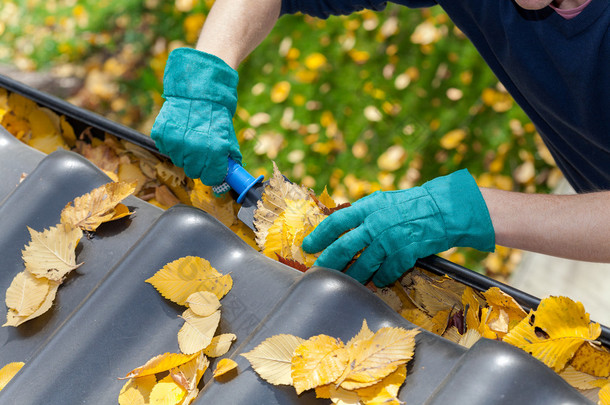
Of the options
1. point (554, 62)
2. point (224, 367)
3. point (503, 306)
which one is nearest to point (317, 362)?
point (224, 367)

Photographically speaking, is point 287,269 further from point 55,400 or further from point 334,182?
point 334,182

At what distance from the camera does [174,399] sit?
0.92 meters

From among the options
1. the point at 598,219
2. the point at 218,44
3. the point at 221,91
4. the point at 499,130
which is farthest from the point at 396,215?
the point at 499,130

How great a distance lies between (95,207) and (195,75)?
1.44 ft

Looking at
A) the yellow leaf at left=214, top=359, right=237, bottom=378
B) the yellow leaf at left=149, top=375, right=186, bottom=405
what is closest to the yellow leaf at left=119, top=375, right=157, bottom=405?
the yellow leaf at left=149, top=375, right=186, bottom=405

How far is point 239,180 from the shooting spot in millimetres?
1275

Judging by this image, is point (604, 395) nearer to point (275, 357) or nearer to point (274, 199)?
point (275, 357)

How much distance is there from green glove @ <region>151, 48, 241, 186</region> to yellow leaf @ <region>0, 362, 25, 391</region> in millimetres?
554

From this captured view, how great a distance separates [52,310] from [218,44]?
0.83 meters

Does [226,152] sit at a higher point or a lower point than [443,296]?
higher

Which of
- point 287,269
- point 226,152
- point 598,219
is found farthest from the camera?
point 226,152

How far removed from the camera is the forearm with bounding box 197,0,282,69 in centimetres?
147

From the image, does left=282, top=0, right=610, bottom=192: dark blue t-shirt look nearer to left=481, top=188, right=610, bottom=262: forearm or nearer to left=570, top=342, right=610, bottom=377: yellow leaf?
left=481, top=188, right=610, bottom=262: forearm

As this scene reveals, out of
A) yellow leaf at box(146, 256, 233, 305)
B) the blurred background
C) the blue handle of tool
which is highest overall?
the blue handle of tool
